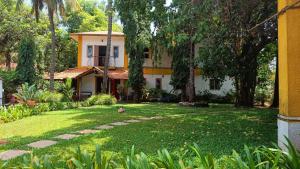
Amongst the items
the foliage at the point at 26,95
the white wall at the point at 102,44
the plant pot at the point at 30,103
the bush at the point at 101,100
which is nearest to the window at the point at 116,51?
the white wall at the point at 102,44

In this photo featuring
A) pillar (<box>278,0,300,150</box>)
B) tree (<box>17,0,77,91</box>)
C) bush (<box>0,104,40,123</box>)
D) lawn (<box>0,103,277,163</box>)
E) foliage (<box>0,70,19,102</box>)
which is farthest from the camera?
foliage (<box>0,70,19,102</box>)

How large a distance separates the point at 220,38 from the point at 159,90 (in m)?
19.7

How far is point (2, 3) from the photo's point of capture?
3694cm

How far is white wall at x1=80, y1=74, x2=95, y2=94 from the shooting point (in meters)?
34.5

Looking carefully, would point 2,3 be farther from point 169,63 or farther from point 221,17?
point 221,17

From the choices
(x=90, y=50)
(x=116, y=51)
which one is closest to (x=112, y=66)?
(x=116, y=51)

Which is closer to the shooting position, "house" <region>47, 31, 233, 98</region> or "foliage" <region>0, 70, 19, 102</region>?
"foliage" <region>0, 70, 19, 102</region>

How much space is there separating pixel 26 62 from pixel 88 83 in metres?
6.52

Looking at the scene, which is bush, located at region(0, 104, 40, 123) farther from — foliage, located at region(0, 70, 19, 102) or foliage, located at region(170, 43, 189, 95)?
foliage, located at region(170, 43, 189, 95)

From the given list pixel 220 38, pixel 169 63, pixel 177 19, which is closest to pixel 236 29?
pixel 220 38

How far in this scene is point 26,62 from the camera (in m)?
29.7

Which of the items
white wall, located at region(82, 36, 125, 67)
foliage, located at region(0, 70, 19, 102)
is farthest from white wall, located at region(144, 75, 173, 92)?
foliage, located at region(0, 70, 19, 102)

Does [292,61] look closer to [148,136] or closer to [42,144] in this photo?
[148,136]

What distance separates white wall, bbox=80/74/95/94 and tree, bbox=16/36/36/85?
5503 millimetres
